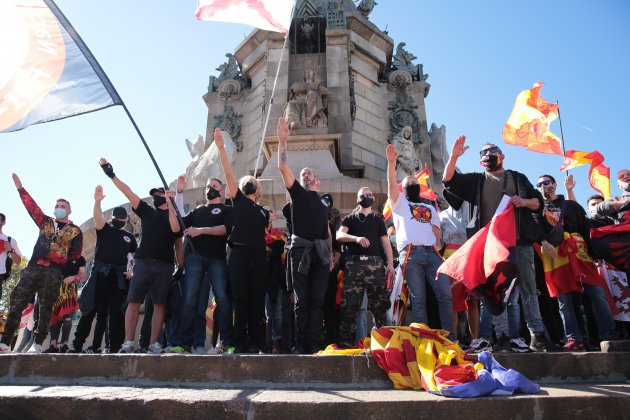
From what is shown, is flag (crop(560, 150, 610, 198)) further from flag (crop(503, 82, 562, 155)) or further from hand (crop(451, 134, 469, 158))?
hand (crop(451, 134, 469, 158))

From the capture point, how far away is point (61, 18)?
5539 millimetres

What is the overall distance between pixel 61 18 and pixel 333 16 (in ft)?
36.8

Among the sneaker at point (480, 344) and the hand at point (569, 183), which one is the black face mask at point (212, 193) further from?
the hand at point (569, 183)

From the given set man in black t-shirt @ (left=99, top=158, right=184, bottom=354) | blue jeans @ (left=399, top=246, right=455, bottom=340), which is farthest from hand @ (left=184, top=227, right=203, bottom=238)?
blue jeans @ (left=399, top=246, right=455, bottom=340)

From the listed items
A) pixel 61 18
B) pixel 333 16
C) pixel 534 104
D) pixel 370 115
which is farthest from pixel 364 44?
pixel 61 18

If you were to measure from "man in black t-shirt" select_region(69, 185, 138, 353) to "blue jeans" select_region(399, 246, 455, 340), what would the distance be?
134 inches

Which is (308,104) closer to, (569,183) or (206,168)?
(206,168)

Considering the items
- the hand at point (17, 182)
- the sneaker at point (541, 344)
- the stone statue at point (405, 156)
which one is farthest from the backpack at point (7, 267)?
the stone statue at point (405, 156)

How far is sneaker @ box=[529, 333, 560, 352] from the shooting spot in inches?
170

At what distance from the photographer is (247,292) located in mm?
4922

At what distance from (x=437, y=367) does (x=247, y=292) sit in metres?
2.18

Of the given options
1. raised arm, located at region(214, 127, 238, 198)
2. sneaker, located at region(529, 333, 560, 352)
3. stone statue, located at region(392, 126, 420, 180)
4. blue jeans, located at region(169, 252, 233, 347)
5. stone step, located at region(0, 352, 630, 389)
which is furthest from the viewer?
stone statue, located at region(392, 126, 420, 180)

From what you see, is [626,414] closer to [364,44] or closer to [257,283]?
[257,283]

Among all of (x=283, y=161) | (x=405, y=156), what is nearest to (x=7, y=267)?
(x=283, y=161)
